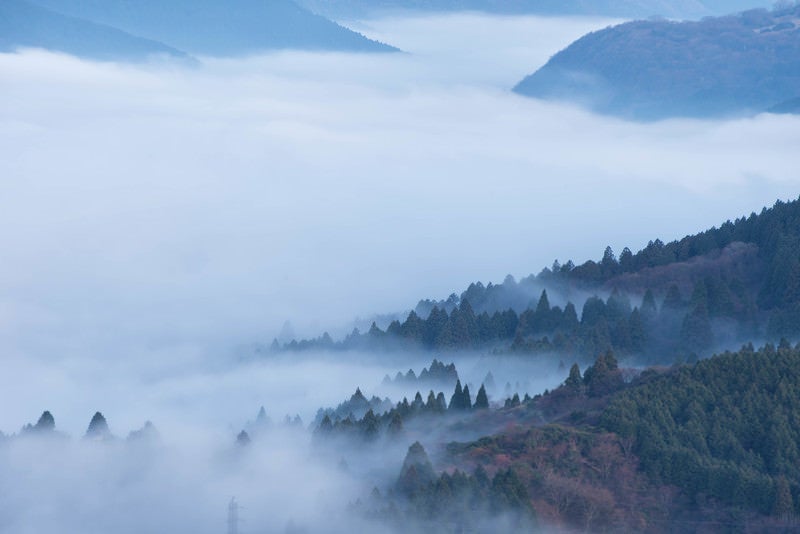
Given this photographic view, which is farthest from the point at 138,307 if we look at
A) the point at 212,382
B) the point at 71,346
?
the point at 212,382

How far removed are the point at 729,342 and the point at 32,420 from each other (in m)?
34.7

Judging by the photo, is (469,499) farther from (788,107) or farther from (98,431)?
(788,107)

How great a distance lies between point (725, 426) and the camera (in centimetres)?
4541

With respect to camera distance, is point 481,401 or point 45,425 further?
point 45,425

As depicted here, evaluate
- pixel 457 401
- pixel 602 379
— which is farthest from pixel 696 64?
pixel 602 379

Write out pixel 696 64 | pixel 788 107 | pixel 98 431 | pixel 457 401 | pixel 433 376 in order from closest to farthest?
pixel 457 401 < pixel 98 431 < pixel 433 376 < pixel 788 107 < pixel 696 64

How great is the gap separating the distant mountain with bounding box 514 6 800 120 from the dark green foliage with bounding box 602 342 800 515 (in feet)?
384

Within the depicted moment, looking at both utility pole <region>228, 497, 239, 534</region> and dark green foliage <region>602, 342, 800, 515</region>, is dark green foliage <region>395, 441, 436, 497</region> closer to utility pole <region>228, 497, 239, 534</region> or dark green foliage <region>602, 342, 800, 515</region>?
utility pole <region>228, 497, 239, 534</region>

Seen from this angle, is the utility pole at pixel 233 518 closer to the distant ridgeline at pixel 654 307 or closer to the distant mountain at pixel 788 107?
the distant ridgeline at pixel 654 307

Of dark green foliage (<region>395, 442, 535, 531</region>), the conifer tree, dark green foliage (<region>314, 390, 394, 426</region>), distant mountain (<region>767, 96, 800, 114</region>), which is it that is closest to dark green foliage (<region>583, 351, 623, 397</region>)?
the conifer tree

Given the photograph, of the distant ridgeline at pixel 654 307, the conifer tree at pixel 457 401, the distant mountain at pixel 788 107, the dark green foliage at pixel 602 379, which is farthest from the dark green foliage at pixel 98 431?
the distant mountain at pixel 788 107

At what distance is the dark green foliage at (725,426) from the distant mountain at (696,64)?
384 ft

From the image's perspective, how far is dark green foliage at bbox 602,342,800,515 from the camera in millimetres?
42969

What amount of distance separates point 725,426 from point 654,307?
19288 mm
